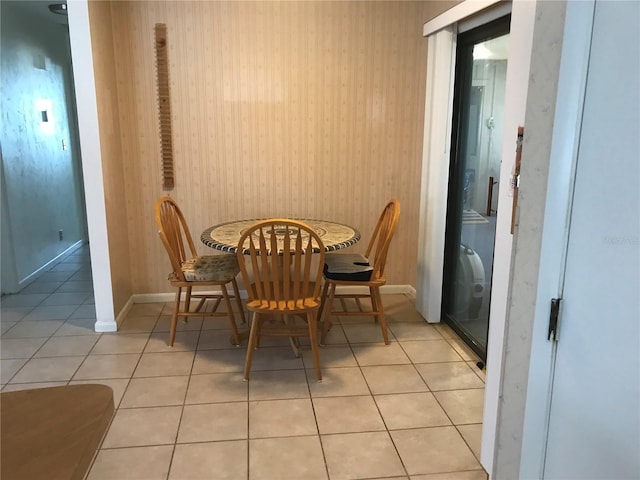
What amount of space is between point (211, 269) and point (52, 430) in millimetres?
2274

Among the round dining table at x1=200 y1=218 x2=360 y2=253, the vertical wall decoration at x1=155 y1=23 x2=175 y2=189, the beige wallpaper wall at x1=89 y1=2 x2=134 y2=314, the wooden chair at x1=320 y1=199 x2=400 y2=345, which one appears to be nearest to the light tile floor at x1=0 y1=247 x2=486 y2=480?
the wooden chair at x1=320 y1=199 x2=400 y2=345

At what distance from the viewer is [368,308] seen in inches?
150

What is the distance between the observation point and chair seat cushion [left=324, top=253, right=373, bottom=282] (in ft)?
10.0

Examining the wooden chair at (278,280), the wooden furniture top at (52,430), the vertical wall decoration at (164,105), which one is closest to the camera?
the wooden furniture top at (52,430)

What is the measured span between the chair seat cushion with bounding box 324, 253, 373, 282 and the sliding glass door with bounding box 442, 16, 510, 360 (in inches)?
26.8

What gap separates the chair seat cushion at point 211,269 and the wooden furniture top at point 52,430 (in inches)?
81.1

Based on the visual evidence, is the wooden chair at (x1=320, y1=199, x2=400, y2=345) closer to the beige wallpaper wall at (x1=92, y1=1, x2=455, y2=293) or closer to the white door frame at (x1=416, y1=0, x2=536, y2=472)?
the white door frame at (x1=416, y1=0, x2=536, y2=472)

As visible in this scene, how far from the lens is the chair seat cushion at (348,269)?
306 centimetres

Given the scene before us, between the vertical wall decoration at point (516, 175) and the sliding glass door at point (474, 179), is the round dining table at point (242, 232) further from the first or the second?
the vertical wall decoration at point (516, 175)

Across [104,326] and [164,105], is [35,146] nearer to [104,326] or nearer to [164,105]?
[164,105]

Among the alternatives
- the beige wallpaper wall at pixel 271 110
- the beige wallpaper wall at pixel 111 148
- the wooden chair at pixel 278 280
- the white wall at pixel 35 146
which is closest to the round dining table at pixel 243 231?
the wooden chair at pixel 278 280

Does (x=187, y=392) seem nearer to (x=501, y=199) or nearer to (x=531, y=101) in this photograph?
(x=501, y=199)

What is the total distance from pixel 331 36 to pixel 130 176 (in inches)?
72.2

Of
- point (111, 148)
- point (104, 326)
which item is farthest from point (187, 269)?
point (111, 148)
